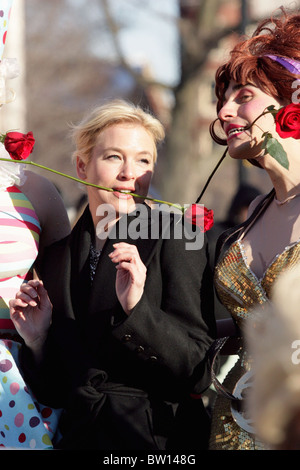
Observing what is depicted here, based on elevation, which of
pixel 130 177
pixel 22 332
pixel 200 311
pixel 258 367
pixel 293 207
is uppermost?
pixel 258 367

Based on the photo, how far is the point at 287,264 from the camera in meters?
2.72

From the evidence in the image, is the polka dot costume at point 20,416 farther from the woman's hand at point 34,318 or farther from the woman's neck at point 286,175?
the woman's neck at point 286,175

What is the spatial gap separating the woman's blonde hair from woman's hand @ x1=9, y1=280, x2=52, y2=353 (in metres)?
0.71

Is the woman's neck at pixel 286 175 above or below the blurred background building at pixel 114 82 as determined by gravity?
above

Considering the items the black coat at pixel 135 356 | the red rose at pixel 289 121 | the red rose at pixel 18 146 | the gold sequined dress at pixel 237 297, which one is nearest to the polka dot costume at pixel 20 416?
the black coat at pixel 135 356

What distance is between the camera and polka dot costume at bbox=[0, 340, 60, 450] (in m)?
2.87

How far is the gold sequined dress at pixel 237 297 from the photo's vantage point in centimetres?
270

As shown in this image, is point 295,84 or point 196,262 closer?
point 295,84

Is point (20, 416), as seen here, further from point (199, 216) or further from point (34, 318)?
point (199, 216)

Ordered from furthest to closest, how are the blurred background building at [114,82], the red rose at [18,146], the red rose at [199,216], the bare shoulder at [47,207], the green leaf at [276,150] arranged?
the blurred background building at [114,82] → the bare shoulder at [47,207] → the red rose at [18,146] → the red rose at [199,216] → the green leaf at [276,150]

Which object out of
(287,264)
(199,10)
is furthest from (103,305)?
(199,10)

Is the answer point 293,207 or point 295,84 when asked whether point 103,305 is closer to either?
point 293,207

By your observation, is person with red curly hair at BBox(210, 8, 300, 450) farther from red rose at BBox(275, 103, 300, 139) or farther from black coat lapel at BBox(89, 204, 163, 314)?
black coat lapel at BBox(89, 204, 163, 314)

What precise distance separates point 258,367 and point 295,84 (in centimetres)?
155
